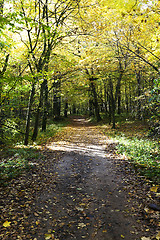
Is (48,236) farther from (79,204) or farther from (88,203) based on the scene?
(88,203)

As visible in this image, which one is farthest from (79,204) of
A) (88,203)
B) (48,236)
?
(48,236)

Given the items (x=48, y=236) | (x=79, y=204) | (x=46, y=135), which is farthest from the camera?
(x=46, y=135)

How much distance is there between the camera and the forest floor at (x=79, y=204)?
333 centimetres

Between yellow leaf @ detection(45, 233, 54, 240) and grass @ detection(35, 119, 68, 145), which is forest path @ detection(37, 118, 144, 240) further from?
grass @ detection(35, 119, 68, 145)

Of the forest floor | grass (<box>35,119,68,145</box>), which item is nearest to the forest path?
the forest floor

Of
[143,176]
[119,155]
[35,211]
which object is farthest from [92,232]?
[119,155]

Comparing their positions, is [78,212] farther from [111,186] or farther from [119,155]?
[119,155]

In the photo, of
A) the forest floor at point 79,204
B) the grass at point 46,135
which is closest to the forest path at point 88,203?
the forest floor at point 79,204

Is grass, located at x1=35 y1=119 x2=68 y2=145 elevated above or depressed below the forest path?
above

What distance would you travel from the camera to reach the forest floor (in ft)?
10.9

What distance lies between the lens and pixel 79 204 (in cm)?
437

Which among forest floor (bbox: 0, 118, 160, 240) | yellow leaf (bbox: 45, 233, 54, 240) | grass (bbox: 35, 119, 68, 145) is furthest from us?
grass (bbox: 35, 119, 68, 145)

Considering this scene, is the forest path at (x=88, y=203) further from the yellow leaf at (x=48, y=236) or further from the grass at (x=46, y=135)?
the grass at (x=46, y=135)

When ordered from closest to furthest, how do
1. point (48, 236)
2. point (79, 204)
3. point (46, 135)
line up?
1. point (48, 236)
2. point (79, 204)
3. point (46, 135)
